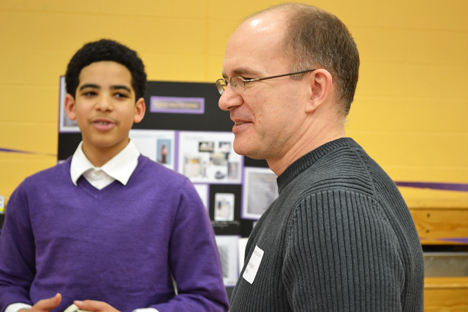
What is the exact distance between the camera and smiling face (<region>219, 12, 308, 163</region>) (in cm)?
80

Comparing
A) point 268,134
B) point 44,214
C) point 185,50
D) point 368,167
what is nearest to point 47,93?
point 185,50

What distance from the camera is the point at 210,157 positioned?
2328mm

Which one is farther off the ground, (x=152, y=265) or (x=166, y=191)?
(x=166, y=191)

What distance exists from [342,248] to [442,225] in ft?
8.56

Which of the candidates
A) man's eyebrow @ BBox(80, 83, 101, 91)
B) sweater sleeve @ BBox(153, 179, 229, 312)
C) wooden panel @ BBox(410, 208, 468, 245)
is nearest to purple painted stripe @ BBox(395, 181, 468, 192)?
wooden panel @ BBox(410, 208, 468, 245)

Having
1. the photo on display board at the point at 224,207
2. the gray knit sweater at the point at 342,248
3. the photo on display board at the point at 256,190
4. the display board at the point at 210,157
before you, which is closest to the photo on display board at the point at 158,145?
the display board at the point at 210,157

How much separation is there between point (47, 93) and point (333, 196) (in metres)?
2.80

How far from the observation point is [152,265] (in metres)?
1.22

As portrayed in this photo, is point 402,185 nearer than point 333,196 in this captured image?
No

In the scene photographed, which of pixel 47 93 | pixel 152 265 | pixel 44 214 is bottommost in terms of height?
pixel 152 265

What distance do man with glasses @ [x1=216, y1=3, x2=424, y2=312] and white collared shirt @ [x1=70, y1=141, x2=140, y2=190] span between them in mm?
522

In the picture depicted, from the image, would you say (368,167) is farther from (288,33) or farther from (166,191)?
(166,191)

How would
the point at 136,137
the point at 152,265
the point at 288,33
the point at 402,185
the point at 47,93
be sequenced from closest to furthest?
the point at 288,33
the point at 152,265
the point at 136,137
the point at 47,93
the point at 402,185

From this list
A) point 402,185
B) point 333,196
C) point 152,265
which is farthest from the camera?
point 402,185
